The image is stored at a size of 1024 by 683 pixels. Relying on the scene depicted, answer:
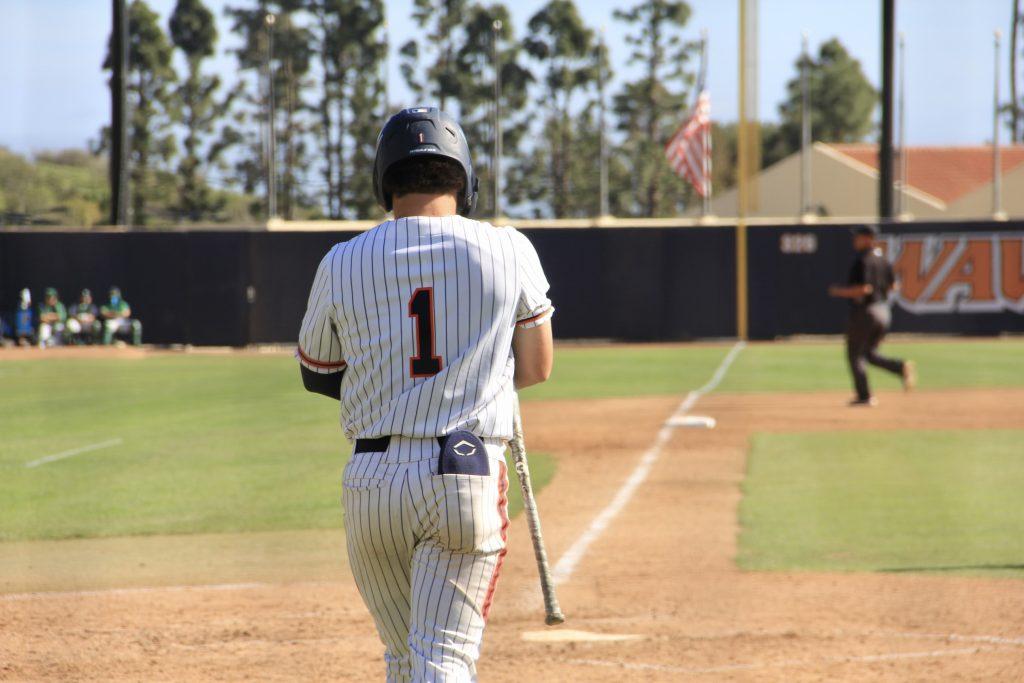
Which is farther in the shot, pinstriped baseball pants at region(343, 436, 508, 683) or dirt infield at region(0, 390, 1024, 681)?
dirt infield at region(0, 390, 1024, 681)

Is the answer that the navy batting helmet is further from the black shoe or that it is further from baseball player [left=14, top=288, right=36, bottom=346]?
baseball player [left=14, top=288, right=36, bottom=346]

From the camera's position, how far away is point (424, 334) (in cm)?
286

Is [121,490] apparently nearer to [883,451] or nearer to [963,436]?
[883,451]

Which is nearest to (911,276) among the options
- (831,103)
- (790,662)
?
(790,662)

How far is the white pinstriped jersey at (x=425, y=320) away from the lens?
9.34 feet

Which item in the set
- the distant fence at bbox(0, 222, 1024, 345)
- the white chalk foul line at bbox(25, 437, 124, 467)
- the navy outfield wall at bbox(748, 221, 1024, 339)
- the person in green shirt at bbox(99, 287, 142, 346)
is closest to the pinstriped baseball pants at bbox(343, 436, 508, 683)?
the white chalk foul line at bbox(25, 437, 124, 467)

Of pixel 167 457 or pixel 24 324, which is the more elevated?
pixel 24 324

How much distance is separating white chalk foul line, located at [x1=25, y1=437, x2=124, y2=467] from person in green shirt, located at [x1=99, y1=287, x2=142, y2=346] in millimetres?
12721

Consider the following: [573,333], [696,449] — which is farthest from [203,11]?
[696,449]

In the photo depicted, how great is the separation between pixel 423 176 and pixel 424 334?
1.31 ft

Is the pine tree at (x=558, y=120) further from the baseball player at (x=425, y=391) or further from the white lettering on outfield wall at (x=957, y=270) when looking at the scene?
the baseball player at (x=425, y=391)

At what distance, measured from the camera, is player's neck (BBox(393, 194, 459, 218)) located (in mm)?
3021

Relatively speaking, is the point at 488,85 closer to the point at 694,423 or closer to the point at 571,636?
the point at 694,423

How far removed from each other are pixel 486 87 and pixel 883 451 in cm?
1663
